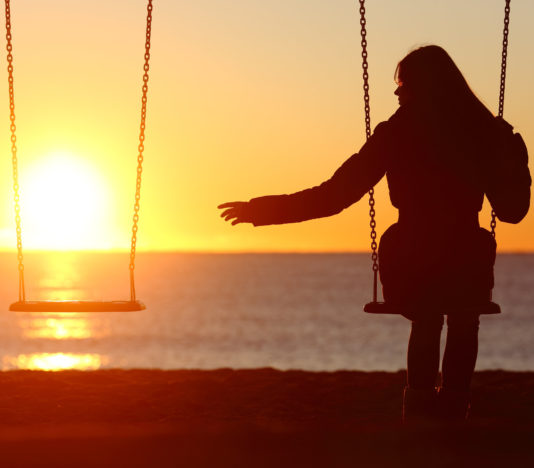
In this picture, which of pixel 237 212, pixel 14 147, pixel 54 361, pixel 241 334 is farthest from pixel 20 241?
pixel 241 334

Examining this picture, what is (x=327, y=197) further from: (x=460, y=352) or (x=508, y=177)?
(x=460, y=352)

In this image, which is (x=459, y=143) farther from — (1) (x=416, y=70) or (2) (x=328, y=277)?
(2) (x=328, y=277)

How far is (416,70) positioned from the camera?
610 cm

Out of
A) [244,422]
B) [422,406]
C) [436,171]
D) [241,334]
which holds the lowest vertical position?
[241,334]

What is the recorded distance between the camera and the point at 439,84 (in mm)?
6066

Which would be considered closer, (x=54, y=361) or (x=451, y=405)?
(x=451, y=405)

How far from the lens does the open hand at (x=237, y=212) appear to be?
20.5 feet

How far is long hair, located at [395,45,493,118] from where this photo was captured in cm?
607

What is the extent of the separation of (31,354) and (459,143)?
5005 cm

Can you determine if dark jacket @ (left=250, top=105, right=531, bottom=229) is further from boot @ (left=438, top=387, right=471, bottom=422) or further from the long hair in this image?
boot @ (left=438, top=387, right=471, bottom=422)

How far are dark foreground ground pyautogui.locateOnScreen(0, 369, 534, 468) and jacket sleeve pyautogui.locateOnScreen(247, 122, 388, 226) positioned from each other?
1063 mm

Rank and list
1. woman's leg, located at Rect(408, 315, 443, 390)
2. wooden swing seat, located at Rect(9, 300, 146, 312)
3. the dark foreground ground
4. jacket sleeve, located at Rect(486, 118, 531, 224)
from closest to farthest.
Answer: the dark foreground ground
jacket sleeve, located at Rect(486, 118, 531, 224)
woman's leg, located at Rect(408, 315, 443, 390)
wooden swing seat, located at Rect(9, 300, 146, 312)

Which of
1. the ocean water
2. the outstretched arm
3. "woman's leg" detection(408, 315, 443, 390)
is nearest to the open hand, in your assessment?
the outstretched arm

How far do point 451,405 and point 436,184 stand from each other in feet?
3.82
